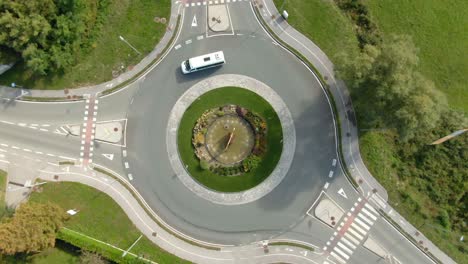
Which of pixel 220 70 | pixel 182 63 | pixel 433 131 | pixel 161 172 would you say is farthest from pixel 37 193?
pixel 433 131

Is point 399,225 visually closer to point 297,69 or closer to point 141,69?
point 297,69

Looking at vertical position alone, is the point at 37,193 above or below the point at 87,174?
below

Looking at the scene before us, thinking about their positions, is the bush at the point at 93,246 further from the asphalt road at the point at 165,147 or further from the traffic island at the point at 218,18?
the traffic island at the point at 218,18

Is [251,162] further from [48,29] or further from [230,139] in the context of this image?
[48,29]

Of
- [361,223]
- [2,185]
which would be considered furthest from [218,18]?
[2,185]

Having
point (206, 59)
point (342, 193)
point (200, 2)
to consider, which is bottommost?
point (342, 193)

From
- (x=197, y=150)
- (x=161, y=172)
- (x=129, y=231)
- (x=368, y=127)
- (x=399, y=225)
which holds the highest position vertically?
(x=368, y=127)
